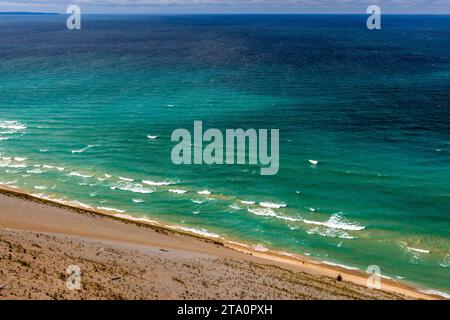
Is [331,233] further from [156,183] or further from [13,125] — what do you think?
[13,125]

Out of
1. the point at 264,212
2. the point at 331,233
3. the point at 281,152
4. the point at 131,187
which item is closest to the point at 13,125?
the point at 131,187

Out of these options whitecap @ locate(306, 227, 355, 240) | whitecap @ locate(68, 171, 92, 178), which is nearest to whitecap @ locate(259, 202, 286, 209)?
whitecap @ locate(306, 227, 355, 240)

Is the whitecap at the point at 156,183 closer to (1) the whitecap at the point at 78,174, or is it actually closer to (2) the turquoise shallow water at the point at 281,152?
(2) the turquoise shallow water at the point at 281,152

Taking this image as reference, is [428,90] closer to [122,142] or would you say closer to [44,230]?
[122,142]

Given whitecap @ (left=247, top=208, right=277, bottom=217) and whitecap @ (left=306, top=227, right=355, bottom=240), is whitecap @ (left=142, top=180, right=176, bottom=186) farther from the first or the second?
whitecap @ (left=306, top=227, right=355, bottom=240)

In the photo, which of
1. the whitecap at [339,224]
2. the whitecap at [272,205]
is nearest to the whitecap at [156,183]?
the whitecap at [272,205]
